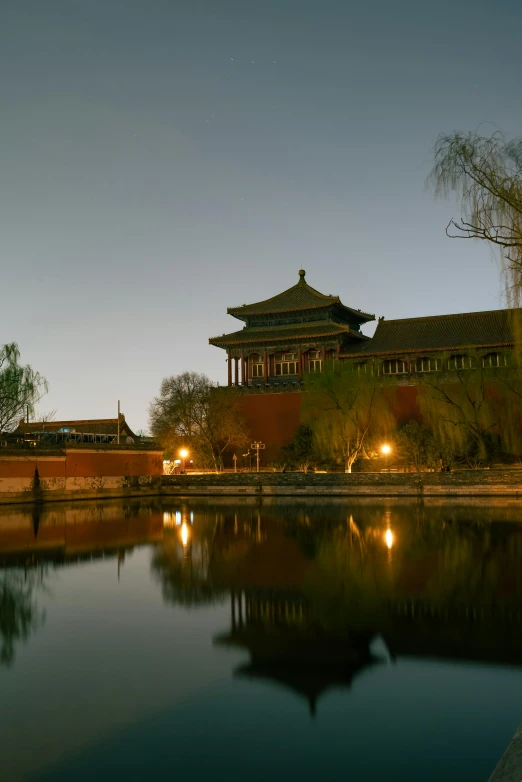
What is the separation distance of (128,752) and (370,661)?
210 cm

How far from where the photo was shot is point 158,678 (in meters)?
4.88

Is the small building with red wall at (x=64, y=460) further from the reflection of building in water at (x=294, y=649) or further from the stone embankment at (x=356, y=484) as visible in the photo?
the reflection of building in water at (x=294, y=649)

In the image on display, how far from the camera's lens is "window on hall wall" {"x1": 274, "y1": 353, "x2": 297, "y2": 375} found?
3144 cm

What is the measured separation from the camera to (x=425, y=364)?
28.2 m

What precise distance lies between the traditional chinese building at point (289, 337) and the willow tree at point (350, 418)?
3.90 metres

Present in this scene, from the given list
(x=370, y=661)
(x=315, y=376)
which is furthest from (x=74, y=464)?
(x=370, y=661)

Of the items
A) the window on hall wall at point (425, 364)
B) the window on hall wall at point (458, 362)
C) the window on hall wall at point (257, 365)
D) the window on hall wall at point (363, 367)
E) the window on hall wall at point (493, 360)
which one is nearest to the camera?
the window on hall wall at point (493, 360)

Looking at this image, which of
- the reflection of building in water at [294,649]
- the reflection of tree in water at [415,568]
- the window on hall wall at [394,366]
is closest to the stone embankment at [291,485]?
the window on hall wall at [394,366]

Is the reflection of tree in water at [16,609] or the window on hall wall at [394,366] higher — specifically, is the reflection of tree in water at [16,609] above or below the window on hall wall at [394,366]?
below

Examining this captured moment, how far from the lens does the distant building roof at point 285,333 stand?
98.5ft

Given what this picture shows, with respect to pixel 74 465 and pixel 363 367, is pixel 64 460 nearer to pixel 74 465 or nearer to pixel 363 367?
pixel 74 465

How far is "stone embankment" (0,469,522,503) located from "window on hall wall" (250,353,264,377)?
284 inches

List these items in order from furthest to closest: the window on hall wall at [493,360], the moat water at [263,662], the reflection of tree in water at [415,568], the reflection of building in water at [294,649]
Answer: the window on hall wall at [493,360], the reflection of tree in water at [415,568], the reflection of building in water at [294,649], the moat water at [263,662]

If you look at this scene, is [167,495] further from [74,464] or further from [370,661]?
[370,661]
